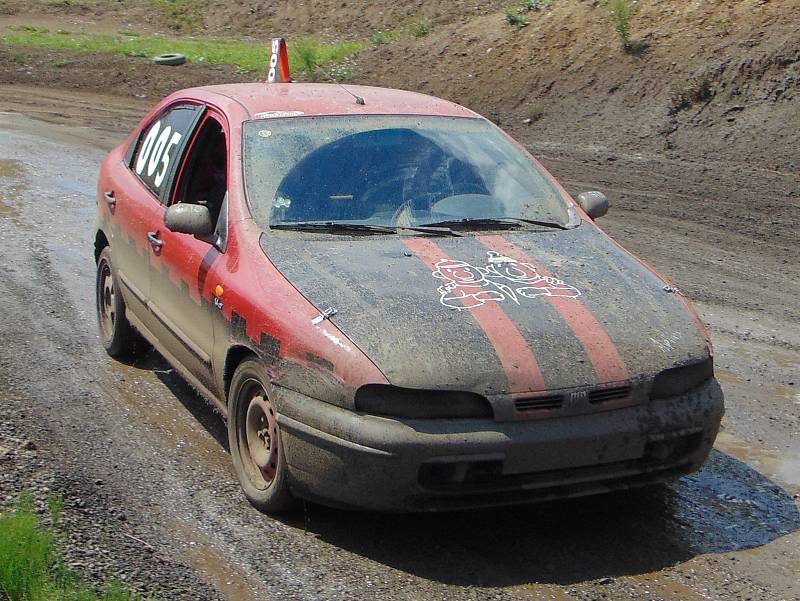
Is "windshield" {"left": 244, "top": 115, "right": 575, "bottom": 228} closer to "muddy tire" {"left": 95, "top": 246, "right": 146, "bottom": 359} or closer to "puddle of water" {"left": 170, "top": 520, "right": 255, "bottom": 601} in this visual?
"puddle of water" {"left": 170, "top": 520, "right": 255, "bottom": 601}

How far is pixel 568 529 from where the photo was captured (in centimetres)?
490

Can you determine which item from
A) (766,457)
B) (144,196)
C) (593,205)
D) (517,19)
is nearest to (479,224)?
(593,205)

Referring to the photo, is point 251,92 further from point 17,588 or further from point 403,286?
point 17,588

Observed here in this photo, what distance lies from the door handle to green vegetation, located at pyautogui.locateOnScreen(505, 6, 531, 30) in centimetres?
1492

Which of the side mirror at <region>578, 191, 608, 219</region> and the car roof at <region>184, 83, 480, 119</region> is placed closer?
the car roof at <region>184, 83, 480, 119</region>

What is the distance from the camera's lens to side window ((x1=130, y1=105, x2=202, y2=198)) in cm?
644

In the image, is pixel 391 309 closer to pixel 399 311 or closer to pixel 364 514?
pixel 399 311

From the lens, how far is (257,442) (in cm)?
509

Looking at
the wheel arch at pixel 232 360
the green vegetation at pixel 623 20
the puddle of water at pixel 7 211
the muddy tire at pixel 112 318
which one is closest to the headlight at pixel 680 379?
the wheel arch at pixel 232 360

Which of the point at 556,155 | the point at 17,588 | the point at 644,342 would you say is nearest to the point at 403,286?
the point at 644,342

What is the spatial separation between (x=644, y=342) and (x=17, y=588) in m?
2.56

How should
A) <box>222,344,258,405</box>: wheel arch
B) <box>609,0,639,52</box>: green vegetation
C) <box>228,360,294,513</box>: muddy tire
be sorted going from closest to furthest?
<box>228,360,294,513</box>: muddy tire, <box>222,344,258,405</box>: wheel arch, <box>609,0,639,52</box>: green vegetation

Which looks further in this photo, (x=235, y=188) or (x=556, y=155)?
(x=556, y=155)

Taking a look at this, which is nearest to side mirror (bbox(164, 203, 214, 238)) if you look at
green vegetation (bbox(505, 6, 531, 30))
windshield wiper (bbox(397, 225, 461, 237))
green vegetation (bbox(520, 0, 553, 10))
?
windshield wiper (bbox(397, 225, 461, 237))
